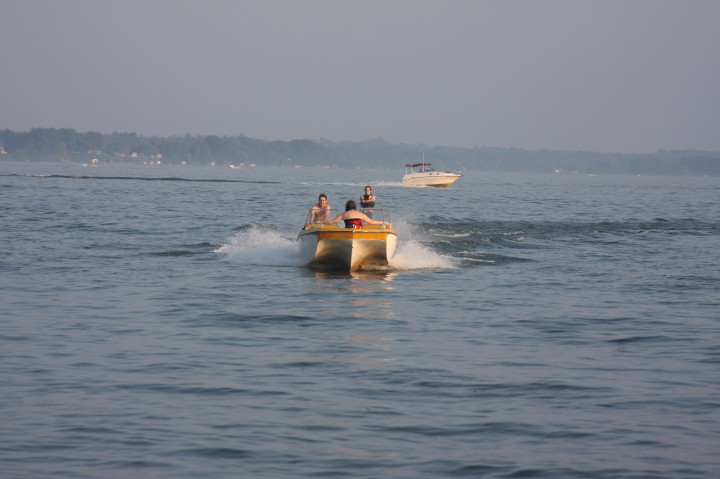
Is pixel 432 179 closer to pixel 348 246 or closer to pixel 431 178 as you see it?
pixel 431 178

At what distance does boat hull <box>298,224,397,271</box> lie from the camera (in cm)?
2288

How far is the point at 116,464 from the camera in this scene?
8.46m

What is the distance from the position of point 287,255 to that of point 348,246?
14.2ft

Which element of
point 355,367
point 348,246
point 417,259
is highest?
point 348,246

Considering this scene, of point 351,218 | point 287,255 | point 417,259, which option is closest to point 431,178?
point 417,259

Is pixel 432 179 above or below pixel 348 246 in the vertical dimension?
above

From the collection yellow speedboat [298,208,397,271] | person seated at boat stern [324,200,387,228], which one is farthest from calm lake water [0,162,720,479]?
person seated at boat stern [324,200,387,228]

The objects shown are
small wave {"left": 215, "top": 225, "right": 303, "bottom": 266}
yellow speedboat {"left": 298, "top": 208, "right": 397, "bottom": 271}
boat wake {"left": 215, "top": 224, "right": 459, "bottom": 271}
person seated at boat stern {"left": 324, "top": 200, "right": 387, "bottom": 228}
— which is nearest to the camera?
yellow speedboat {"left": 298, "top": 208, "right": 397, "bottom": 271}

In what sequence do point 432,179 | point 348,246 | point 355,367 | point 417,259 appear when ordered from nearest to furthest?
point 355,367 < point 348,246 < point 417,259 < point 432,179

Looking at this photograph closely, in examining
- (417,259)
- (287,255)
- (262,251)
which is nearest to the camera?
(417,259)

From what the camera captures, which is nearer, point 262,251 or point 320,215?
point 320,215

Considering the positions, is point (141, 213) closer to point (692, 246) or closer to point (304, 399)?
point (692, 246)

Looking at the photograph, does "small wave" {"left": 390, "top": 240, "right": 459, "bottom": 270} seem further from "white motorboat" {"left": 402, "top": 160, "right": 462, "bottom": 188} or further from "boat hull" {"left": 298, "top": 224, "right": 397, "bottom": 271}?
"white motorboat" {"left": 402, "top": 160, "right": 462, "bottom": 188}

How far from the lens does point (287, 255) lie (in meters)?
26.8
